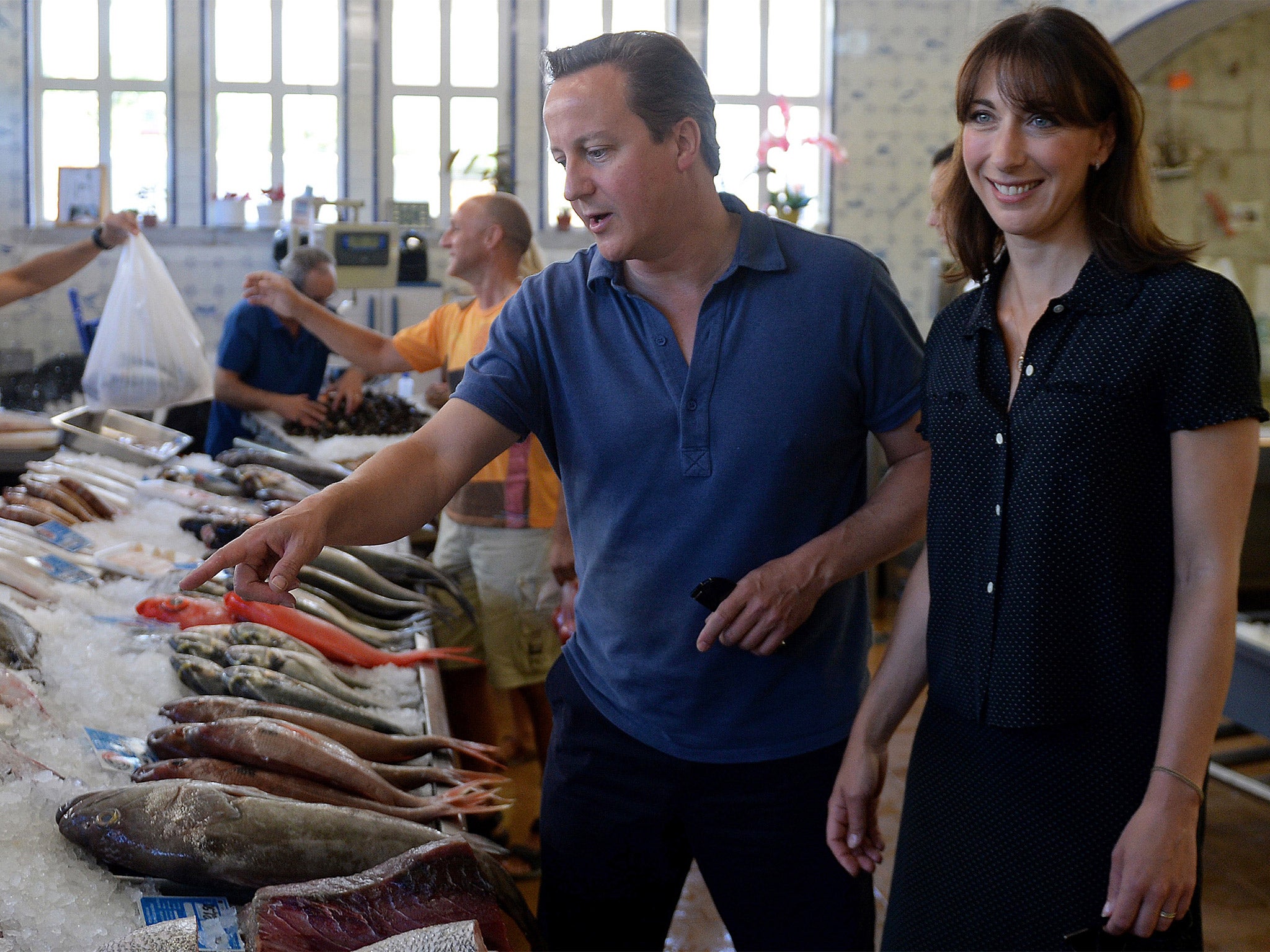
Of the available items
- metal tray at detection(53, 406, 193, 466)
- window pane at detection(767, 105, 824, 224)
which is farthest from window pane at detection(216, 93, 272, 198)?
metal tray at detection(53, 406, 193, 466)

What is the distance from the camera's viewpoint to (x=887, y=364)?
166cm

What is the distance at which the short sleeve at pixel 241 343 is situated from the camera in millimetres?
4496

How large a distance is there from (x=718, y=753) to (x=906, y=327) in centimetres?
67


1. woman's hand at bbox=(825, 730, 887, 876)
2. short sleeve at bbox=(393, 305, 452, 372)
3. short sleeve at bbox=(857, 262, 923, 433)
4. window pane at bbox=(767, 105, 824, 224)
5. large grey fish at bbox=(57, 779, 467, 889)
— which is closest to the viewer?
large grey fish at bbox=(57, 779, 467, 889)

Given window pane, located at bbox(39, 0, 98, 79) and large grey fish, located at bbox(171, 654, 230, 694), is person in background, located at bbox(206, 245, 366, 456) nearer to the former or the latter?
large grey fish, located at bbox(171, 654, 230, 694)

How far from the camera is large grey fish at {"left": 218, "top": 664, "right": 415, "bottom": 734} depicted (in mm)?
1847

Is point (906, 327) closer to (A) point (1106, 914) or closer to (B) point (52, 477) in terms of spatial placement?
(A) point (1106, 914)

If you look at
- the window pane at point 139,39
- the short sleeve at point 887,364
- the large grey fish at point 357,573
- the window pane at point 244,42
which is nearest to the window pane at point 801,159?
the window pane at point 244,42

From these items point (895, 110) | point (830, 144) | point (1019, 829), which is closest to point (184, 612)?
point (1019, 829)

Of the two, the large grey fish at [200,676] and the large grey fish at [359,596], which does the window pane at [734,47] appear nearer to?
the large grey fish at [359,596]

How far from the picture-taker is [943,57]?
9.77 m

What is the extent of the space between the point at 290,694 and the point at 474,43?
8545 mm

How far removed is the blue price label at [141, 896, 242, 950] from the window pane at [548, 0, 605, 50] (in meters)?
9.04

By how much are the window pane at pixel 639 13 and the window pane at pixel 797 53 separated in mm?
951
